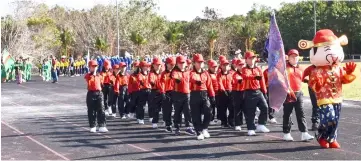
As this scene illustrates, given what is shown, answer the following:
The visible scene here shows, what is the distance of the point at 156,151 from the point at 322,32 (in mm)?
3549

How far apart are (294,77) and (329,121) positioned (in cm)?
129

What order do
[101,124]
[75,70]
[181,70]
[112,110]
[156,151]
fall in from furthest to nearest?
[75,70], [112,110], [101,124], [181,70], [156,151]

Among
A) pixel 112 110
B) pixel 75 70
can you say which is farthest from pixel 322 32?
pixel 75 70

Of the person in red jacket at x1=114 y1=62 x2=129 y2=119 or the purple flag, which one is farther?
the person in red jacket at x1=114 y1=62 x2=129 y2=119

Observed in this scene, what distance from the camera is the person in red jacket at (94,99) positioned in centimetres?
1143

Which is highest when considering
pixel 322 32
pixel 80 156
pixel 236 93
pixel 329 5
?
pixel 329 5

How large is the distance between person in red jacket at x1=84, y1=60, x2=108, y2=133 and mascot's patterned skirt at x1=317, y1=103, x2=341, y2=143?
15.6 feet

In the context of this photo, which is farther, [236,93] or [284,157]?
[236,93]

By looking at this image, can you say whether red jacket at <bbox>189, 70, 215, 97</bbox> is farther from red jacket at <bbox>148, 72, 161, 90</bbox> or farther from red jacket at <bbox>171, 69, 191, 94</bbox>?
red jacket at <bbox>148, 72, 161, 90</bbox>

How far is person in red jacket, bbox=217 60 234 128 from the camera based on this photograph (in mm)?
12133

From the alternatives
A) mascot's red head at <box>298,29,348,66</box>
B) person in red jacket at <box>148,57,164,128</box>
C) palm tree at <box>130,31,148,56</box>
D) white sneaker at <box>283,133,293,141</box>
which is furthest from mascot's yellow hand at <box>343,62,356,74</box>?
palm tree at <box>130,31,148,56</box>

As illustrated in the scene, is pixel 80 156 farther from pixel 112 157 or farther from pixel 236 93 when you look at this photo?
pixel 236 93

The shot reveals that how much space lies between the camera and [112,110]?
14.6 m

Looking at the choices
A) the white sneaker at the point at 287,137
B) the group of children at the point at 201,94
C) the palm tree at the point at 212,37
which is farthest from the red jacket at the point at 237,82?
the palm tree at the point at 212,37
